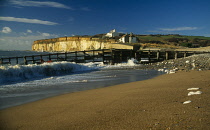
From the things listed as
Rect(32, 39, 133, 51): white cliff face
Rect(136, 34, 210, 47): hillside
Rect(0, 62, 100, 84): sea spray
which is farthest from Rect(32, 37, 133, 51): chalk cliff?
Rect(0, 62, 100, 84): sea spray

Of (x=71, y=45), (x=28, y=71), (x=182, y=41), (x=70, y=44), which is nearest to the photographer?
(x=28, y=71)

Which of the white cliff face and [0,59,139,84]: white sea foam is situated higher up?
the white cliff face

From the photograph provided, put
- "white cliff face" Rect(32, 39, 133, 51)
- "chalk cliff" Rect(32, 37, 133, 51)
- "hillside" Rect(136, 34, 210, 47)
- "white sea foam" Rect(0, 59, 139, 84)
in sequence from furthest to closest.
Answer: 1. "chalk cliff" Rect(32, 37, 133, 51)
2. "white cliff face" Rect(32, 39, 133, 51)
3. "hillside" Rect(136, 34, 210, 47)
4. "white sea foam" Rect(0, 59, 139, 84)

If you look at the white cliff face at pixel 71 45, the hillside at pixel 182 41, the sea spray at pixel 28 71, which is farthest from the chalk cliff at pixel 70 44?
the sea spray at pixel 28 71

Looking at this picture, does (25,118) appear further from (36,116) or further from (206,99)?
(206,99)

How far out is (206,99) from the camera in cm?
355

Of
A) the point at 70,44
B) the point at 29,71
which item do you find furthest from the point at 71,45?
the point at 29,71

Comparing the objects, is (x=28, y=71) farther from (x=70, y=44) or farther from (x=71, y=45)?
(x=70, y=44)

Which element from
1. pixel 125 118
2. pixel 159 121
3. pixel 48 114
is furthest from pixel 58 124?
pixel 159 121

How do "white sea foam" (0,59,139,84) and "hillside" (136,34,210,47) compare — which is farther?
"hillside" (136,34,210,47)

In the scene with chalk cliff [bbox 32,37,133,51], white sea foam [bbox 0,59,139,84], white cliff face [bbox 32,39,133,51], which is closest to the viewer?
white sea foam [bbox 0,59,139,84]

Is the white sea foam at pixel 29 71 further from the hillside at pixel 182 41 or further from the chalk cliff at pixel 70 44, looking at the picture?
the chalk cliff at pixel 70 44

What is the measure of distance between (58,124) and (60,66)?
1285cm

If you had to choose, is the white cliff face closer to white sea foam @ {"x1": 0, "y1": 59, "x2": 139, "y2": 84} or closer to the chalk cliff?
the chalk cliff
